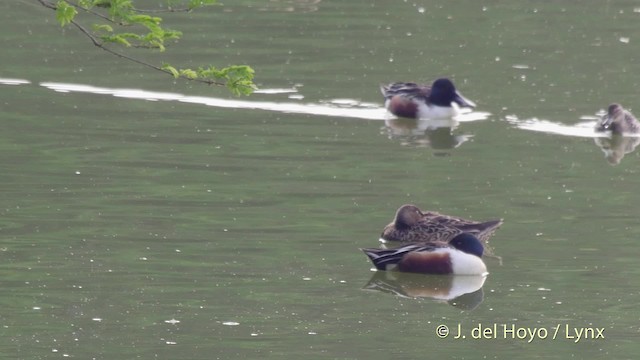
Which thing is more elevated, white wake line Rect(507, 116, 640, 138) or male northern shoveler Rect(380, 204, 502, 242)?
white wake line Rect(507, 116, 640, 138)

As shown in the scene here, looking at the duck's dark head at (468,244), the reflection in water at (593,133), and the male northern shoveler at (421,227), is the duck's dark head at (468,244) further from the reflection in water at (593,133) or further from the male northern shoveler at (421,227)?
the reflection in water at (593,133)

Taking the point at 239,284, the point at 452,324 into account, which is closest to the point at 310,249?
the point at 239,284

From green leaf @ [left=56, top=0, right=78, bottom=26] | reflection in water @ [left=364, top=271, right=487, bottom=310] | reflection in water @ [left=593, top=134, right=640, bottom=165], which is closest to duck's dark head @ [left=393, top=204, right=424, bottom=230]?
reflection in water @ [left=364, top=271, right=487, bottom=310]

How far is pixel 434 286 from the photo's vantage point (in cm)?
1418

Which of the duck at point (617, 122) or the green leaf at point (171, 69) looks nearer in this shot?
the green leaf at point (171, 69)

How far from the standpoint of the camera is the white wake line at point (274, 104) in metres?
21.5

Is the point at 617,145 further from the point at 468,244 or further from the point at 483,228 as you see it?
the point at 468,244

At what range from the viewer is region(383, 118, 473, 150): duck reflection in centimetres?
2041

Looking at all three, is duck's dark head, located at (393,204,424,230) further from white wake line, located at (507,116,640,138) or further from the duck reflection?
white wake line, located at (507,116,640,138)

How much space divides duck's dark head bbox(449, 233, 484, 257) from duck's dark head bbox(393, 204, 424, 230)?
735 millimetres

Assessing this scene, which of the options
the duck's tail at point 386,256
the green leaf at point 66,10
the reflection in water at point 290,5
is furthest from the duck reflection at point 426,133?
the green leaf at point 66,10

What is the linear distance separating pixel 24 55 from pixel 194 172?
26.7 ft

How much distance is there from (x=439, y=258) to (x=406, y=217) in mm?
844

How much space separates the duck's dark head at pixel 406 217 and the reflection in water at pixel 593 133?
15.6 feet
